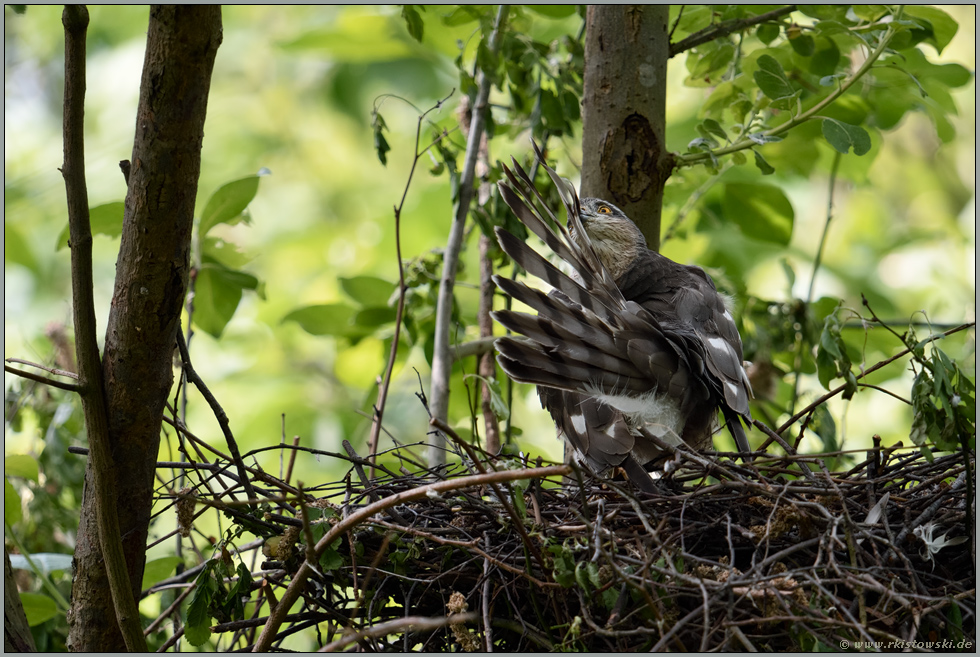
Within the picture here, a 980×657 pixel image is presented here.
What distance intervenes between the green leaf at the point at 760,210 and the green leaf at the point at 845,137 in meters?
0.86

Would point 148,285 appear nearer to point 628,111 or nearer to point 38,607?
point 38,607

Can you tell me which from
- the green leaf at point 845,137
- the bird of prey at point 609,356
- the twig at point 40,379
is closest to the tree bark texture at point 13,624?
the twig at point 40,379

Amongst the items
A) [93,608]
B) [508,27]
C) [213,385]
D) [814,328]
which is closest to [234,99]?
[213,385]

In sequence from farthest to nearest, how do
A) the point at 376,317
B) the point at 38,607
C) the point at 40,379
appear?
the point at 376,317
the point at 38,607
the point at 40,379

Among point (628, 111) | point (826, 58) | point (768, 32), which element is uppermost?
point (768, 32)

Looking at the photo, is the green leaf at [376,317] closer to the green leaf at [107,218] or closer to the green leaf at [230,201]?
the green leaf at [230,201]

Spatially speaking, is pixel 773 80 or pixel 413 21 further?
pixel 413 21

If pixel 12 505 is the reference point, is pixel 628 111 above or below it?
above

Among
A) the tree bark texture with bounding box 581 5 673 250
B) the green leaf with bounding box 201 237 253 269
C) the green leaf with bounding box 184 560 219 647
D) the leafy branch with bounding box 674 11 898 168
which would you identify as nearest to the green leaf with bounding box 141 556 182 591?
the green leaf with bounding box 184 560 219 647

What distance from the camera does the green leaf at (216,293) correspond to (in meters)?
3.08

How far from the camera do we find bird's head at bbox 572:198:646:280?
299 centimetres

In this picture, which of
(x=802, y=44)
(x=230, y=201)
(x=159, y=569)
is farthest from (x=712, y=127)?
(x=159, y=569)

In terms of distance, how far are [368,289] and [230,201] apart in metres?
0.81

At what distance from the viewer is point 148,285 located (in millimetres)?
1809
